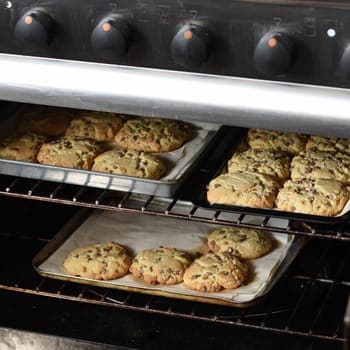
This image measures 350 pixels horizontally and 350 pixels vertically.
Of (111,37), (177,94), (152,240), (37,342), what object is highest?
(111,37)

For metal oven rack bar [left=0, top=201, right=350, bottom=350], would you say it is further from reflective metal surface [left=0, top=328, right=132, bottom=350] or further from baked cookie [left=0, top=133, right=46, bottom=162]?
baked cookie [left=0, top=133, right=46, bottom=162]

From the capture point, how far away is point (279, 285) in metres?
2.21

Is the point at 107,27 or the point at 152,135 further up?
the point at 107,27

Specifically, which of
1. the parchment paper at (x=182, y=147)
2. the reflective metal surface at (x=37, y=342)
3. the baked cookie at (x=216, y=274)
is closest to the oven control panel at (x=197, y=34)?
the parchment paper at (x=182, y=147)

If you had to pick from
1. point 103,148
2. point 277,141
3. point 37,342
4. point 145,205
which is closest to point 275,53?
point 145,205

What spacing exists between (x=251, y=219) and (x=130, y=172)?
301 millimetres

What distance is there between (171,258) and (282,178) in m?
0.30

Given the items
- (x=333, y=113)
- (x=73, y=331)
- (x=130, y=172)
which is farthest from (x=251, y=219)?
(x=333, y=113)

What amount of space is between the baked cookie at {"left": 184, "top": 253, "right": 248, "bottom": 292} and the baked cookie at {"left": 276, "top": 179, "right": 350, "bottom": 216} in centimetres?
19

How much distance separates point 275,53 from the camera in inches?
62.6

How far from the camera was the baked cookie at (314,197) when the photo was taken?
6.47ft

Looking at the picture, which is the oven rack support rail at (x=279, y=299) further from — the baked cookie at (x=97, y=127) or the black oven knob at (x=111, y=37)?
the black oven knob at (x=111, y=37)

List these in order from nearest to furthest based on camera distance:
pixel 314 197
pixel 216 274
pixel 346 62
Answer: pixel 346 62 < pixel 314 197 < pixel 216 274

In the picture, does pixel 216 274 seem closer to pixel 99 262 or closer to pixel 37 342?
pixel 99 262
